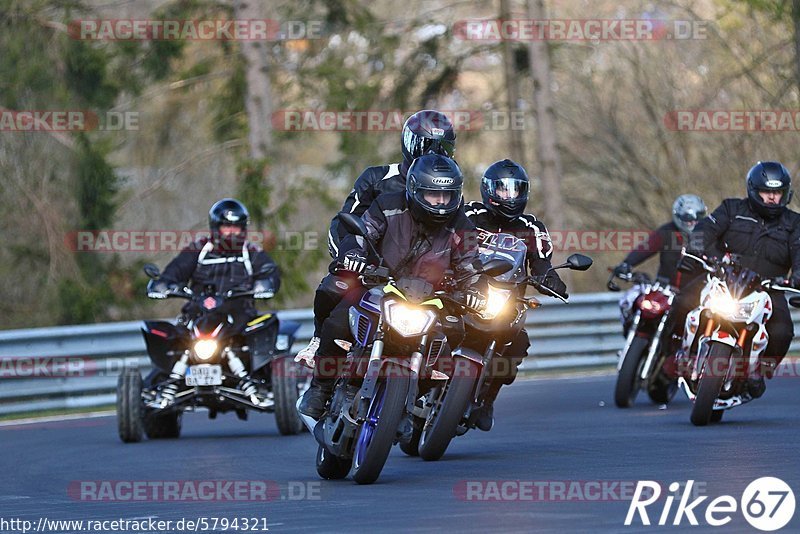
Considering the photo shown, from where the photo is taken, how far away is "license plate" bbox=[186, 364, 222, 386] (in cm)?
1452

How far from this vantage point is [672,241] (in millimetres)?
16328

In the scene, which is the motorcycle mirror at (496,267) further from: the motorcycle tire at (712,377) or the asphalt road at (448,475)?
the motorcycle tire at (712,377)

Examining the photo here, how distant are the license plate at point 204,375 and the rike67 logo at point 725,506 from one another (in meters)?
6.38

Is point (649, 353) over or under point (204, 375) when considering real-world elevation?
under

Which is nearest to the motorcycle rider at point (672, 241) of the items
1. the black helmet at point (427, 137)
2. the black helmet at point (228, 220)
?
the black helmet at point (228, 220)

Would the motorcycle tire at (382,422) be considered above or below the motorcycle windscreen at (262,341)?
above

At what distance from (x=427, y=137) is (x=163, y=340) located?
454 centimetres

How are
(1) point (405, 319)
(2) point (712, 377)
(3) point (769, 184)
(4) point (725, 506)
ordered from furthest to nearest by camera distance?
(3) point (769, 184), (2) point (712, 377), (1) point (405, 319), (4) point (725, 506)

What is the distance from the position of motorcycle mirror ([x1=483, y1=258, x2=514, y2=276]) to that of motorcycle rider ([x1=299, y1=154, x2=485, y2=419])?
0.13 m

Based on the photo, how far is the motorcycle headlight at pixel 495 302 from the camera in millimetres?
10898

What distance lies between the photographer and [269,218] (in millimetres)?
26125

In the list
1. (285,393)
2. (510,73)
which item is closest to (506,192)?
(285,393)

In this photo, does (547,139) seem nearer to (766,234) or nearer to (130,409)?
(766,234)

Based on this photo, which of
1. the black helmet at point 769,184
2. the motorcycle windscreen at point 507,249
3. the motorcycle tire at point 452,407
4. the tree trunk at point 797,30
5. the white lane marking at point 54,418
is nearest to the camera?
the motorcycle tire at point 452,407
